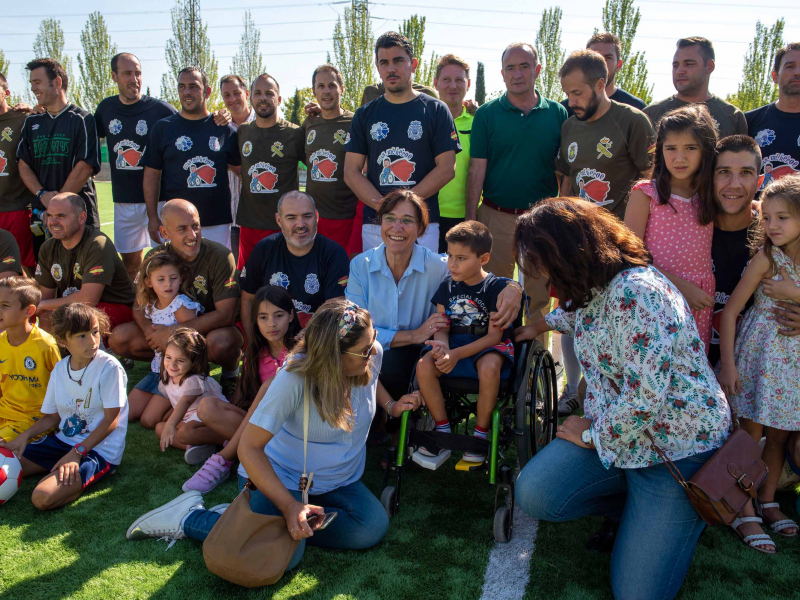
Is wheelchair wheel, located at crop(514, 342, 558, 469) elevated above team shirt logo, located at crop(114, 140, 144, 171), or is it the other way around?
team shirt logo, located at crop(114, 140, 144, 171)

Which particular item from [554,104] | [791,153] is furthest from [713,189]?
[554,104]

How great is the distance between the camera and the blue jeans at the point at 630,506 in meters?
2.42

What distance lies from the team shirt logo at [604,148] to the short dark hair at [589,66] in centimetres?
38

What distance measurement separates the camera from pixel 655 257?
325 centimetres

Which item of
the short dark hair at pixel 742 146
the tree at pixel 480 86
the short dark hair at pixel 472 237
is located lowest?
the short dark hair at pixel 472 237

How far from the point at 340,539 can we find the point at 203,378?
165 cm

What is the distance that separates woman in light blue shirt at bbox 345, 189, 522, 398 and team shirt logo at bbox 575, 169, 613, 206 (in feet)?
4.16

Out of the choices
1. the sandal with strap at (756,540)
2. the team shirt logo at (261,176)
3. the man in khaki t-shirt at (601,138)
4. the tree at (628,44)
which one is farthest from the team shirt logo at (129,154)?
the tree at (628,44)

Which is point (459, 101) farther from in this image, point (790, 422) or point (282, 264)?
point (790, 422)

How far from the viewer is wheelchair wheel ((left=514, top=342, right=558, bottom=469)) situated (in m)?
3.00

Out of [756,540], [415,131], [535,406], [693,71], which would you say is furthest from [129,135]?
[756,540]

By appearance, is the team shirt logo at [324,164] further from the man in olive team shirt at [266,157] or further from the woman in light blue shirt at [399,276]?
the woman in light blue shirt at [399,276]

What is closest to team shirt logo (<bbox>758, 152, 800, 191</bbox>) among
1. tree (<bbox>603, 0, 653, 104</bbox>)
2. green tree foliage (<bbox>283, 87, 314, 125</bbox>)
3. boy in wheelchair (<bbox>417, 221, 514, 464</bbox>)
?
boy in wheelchair (<bbox>417, 221, 514, 464</bbox>)

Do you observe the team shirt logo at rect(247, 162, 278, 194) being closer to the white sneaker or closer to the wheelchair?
the wheelchair
